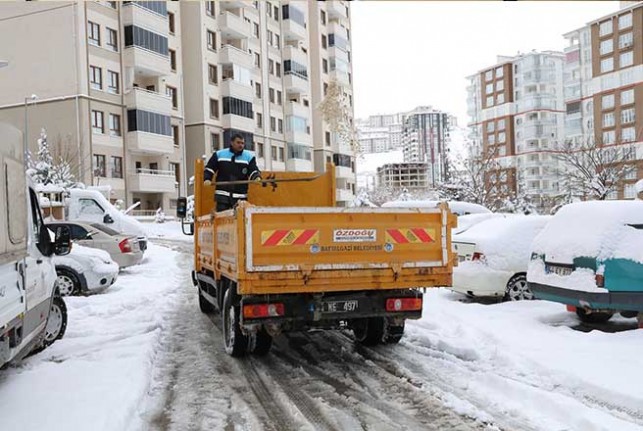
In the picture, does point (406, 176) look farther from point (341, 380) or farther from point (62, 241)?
point (341, 380)

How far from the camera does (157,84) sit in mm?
44500

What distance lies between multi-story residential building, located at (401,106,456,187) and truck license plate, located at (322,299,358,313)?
5428 cm

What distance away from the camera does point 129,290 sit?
12664 mm

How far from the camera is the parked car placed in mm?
14812

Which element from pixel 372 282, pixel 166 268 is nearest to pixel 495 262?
pixel 372 282

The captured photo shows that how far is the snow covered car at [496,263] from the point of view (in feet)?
33.8

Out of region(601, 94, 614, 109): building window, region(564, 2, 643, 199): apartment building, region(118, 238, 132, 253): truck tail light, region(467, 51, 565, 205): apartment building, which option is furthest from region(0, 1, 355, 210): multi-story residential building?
region(467, 51, 565, 205): apartment building

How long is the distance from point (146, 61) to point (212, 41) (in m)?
10.1

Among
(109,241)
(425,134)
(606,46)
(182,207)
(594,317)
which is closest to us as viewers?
(594,317)

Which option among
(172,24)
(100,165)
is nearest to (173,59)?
(172,24)

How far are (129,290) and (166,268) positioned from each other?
14.3 feet

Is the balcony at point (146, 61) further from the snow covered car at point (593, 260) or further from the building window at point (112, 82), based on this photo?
the snow covered car at point (593, 260)

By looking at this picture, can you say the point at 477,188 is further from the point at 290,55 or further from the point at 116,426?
the point at 116,426

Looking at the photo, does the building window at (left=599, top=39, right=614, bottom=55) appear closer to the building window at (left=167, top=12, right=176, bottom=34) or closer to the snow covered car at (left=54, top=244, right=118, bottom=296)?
the building window at (left=167, top=12, right=176, bottom=34)
